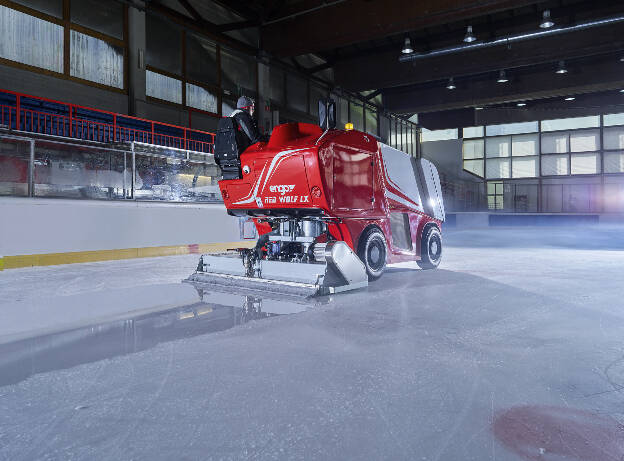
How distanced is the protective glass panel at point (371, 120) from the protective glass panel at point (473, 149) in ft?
32.0

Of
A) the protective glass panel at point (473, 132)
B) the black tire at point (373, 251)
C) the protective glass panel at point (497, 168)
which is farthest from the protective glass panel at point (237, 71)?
the protective glass panel at point (497, 168)

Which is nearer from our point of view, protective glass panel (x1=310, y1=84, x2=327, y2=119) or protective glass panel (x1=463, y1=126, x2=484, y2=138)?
protective glass panel (x1=310, y1=84, x2=327, y2=119)

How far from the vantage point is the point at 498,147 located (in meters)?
27.7

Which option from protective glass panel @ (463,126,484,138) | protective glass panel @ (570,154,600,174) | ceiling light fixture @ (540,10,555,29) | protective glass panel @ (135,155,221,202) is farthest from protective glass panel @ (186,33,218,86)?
protective glass panel @ (570,154,600,174)

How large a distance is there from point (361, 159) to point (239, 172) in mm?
1191

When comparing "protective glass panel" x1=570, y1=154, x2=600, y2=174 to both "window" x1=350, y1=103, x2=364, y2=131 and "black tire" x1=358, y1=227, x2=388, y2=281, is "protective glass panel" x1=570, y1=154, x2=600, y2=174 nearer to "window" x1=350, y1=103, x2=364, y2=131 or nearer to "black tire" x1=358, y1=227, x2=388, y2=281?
"window" x1=350, y1=103, x2=364, y2=131

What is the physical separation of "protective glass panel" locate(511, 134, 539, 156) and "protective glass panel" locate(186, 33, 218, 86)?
20496 mm

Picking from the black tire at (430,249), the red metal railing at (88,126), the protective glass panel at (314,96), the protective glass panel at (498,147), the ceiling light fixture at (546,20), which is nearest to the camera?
the black tire at (430,249)

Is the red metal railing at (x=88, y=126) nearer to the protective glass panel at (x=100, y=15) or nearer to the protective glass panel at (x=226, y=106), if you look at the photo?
the protective glass panel at (x=100, y=15)

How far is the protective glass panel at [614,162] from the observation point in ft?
81.7

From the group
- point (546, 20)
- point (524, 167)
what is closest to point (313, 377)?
point (546, 20)

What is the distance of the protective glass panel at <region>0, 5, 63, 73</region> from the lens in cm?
859

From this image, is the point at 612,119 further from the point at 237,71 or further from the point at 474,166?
the point at 237,71

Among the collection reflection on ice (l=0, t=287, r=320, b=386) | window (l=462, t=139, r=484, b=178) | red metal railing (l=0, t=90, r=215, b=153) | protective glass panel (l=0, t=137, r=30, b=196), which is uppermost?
window (l=462, t=139, r=484, b=178)
